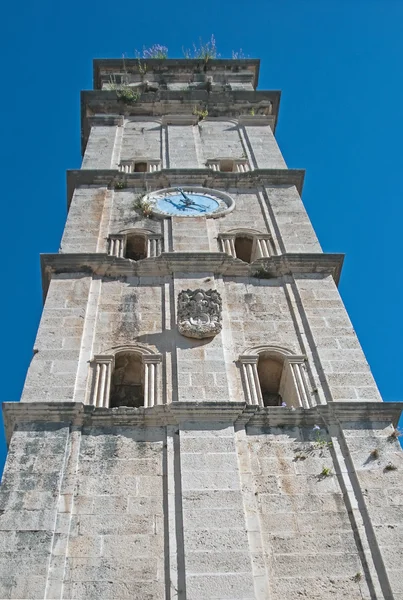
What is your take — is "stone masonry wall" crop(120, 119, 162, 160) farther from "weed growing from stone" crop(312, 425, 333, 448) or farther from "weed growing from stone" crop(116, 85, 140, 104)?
"weed growing from stone" crop(312, 425, 333, 448)

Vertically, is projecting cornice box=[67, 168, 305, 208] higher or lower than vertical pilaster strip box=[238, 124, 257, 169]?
lower

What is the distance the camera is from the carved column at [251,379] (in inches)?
553

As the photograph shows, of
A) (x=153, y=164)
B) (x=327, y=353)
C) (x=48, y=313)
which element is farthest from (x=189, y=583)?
(x=153, y=164)

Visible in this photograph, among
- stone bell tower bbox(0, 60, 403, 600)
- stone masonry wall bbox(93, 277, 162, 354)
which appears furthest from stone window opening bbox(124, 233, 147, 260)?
stone masonry wall bbox(93, 277, 162, 354)

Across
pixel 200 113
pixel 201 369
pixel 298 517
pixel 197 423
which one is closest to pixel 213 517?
pixel 298 517

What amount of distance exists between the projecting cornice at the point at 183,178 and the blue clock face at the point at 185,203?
0.79 m

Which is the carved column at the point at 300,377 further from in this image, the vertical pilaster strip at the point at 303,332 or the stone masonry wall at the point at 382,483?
the stone masonry wall at the point at 382,483

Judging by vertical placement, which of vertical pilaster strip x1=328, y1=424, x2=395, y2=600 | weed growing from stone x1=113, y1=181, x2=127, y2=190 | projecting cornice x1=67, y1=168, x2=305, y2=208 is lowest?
vertical pilaster strip x1=328, y1=424, x2=395, y2=600

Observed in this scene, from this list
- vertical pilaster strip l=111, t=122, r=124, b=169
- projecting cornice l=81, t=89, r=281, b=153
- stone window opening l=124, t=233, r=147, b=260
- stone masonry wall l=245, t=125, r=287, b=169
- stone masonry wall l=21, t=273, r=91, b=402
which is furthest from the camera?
projecting cornice l=81, t=89, r=281, b=153

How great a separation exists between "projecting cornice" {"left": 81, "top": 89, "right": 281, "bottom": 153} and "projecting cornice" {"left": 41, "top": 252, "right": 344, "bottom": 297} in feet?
39.4

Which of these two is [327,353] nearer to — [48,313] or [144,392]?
[144,392]

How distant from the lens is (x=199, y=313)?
15539mm

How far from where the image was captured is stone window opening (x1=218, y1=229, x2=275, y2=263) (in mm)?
19141

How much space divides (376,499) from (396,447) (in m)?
1.28
